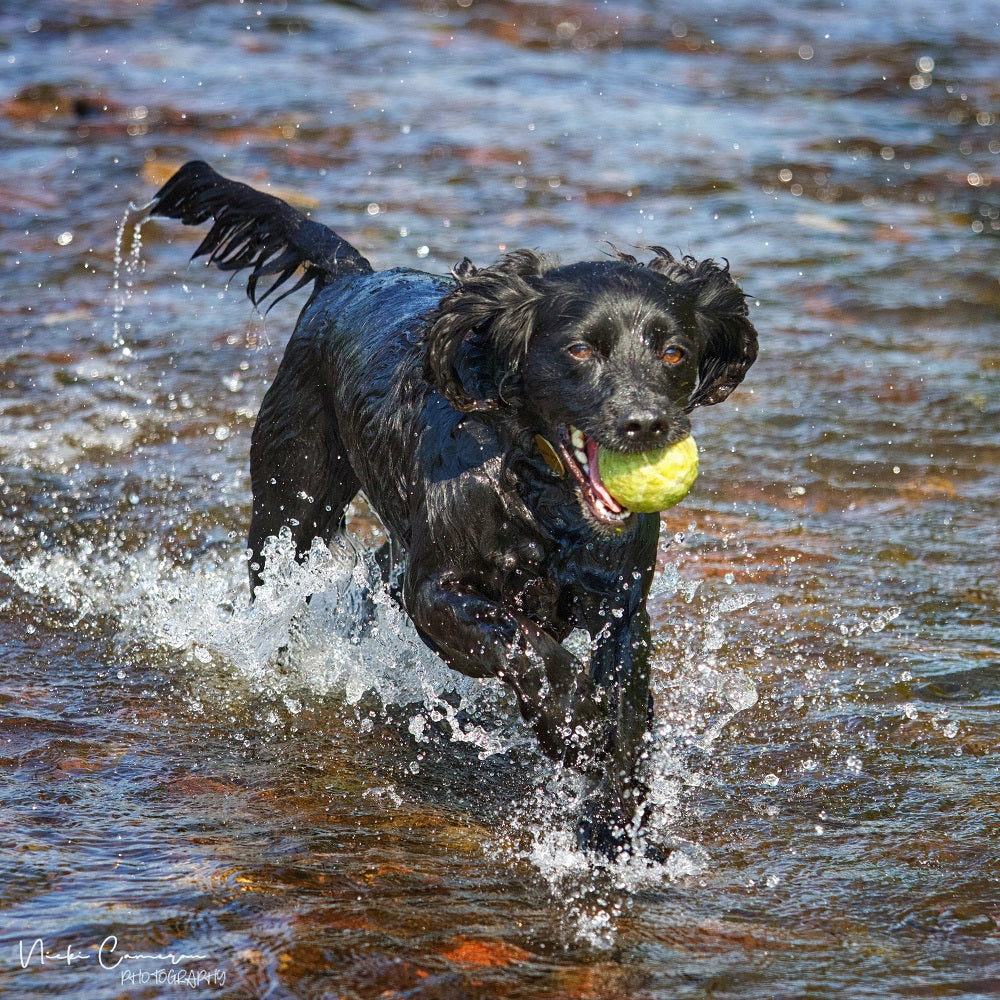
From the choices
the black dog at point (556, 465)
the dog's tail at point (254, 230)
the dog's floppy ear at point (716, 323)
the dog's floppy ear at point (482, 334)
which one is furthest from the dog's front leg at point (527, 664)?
the dog's tail at point (254, 230)

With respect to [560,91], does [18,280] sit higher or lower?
lower

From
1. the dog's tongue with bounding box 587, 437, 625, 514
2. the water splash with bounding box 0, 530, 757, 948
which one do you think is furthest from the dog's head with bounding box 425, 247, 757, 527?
the water splash with bounding box 0, 530, 757, 948

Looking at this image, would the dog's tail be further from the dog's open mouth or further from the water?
the dog's open mouth

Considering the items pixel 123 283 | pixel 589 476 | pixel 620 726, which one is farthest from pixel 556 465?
pixel 123 283

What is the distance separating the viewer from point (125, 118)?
13.2 m

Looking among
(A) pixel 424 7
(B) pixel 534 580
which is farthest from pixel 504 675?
(A) pixel 424 7

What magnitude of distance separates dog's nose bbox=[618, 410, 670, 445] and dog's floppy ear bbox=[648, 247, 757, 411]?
1.65 feet

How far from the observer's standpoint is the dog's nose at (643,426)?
12.5 feet

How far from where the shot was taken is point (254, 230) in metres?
5.70

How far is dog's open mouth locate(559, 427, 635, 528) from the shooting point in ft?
13.1

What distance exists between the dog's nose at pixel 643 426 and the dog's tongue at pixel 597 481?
0.19 metres

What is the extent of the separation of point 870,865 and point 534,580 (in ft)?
3.97

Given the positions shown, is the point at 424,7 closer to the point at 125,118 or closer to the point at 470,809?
the point at 125,118

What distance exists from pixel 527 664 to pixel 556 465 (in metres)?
0.55
